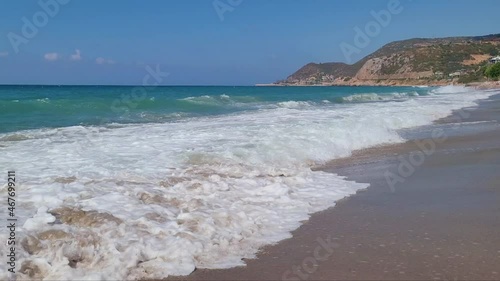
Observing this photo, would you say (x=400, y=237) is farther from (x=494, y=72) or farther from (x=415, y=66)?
(x=415, y=66)

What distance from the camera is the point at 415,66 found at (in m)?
135

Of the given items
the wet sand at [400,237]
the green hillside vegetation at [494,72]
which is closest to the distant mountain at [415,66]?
the green hillside vegetation at [494,72]

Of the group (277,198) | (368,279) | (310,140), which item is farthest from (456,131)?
(368,279)

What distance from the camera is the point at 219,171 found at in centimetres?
829

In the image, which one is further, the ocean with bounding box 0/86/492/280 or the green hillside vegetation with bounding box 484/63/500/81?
the green hillside vegetation with bounding box 484/63/500/81

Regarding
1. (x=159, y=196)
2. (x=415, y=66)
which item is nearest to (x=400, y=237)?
(x=159, y=196)

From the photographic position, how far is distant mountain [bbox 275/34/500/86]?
405 feet

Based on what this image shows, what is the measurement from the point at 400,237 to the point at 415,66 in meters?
139

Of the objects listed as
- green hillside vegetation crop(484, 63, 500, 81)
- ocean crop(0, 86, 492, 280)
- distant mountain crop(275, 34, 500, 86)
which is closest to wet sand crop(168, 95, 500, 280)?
ocean crop(0, 86, 492, 280)

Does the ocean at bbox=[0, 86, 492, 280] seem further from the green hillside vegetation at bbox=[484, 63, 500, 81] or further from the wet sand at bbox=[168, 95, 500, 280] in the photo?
the green hillside vegetation at bbox=[484, 63, 500, 81]

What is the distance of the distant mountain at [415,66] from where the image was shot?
12338 cm

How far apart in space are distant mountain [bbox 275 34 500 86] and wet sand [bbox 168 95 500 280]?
307 ft

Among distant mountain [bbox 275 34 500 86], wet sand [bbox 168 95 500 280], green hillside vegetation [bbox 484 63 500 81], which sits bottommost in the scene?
wet sand [bbox 168 95 500 280]

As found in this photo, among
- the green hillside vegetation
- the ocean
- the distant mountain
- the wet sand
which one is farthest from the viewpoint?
the distant mountain
